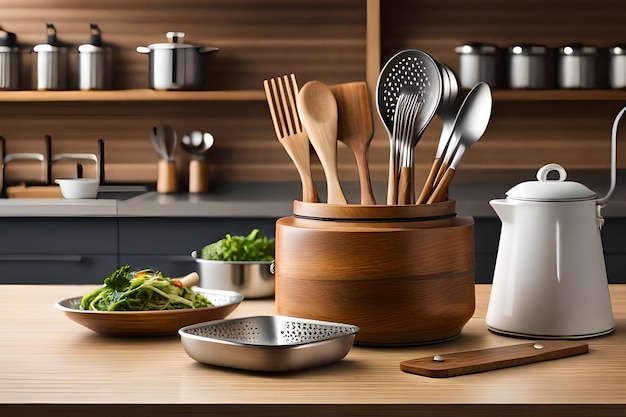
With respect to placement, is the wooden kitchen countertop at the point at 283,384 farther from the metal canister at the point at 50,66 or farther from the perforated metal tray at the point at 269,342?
the metal canister at the point at 50,66

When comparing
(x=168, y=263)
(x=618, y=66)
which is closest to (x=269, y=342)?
(x=168, y=263)

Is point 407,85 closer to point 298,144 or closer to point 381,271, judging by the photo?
point 298,144

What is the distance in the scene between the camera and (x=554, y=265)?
128cm

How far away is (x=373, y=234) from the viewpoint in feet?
3.97

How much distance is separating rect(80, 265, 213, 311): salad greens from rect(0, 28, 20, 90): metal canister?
2715 mm

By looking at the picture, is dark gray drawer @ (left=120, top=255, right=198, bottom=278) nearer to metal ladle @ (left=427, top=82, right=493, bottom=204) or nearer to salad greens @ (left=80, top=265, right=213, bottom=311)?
salad greens @ (left=80, top=265, right=213, bottom=311)

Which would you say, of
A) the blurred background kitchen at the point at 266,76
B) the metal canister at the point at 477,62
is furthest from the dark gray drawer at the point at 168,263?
the metal canister at the point at 477,62

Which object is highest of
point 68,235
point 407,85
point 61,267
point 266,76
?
point 266,76

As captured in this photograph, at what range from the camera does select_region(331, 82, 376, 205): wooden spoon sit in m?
1.32

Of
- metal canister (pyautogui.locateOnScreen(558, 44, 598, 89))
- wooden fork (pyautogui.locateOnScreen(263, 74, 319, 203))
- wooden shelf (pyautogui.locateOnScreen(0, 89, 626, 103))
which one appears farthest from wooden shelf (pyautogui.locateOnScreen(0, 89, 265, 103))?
wooden fork (pyautogui.locateOnScreen(263, 74, 319, 203))

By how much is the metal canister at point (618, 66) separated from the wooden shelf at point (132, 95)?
4.64 ft

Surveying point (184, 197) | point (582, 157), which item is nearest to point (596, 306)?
point (184, 197)

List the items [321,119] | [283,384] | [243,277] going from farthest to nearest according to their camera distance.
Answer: [243,277] → [321,119] → [283,384]

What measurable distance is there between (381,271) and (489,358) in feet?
0.58
